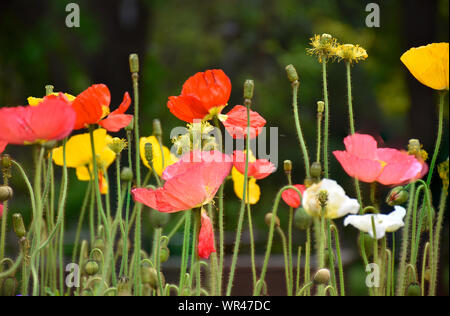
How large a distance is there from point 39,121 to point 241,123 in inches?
7.5

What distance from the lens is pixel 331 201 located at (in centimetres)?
45

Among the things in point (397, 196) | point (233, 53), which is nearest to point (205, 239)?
point (397, 196)

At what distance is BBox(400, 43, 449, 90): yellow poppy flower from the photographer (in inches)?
18.0

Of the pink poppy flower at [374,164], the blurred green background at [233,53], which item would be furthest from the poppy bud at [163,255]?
the blurred green background at [233,53]

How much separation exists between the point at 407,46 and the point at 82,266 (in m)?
1.62

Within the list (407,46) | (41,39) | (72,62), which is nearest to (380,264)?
(407,46)

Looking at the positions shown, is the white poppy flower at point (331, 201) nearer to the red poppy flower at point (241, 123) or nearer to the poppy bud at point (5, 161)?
the red poppy flower at point (241, 123)

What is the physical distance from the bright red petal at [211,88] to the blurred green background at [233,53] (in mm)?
1082

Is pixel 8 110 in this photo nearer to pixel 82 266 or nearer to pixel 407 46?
pixel 82 266

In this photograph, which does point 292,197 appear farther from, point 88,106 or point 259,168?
point 88,106

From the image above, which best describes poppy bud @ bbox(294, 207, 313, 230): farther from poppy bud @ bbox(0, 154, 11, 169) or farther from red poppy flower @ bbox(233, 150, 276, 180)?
poppy bud @ bbox(0, 154, 11, 169)

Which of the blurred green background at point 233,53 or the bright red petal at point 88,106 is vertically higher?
the blurred green background at point 233,53

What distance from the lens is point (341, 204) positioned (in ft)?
1.49

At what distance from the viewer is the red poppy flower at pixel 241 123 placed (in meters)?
0.51
